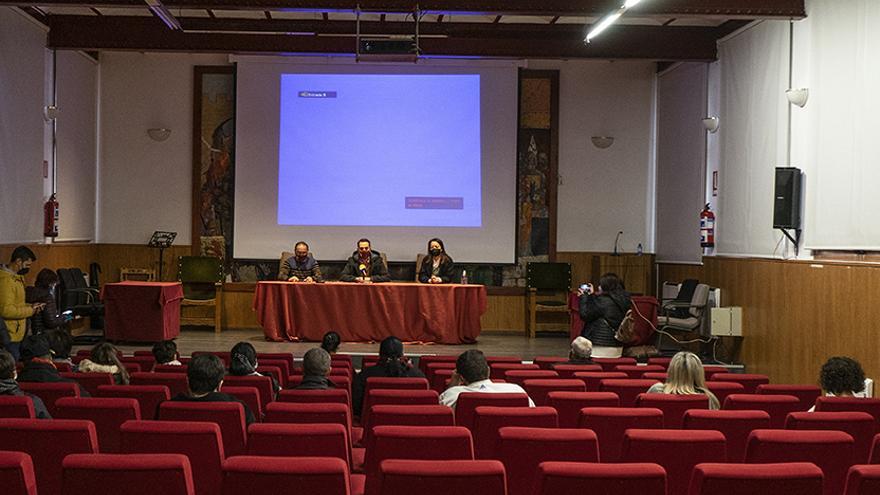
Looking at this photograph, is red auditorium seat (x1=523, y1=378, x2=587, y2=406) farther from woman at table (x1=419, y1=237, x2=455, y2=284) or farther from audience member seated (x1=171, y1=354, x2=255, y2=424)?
woman at table (x1=419, y1=237, x2=455, y2=284)

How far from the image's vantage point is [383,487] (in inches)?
109

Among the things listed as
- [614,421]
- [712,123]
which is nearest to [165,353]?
[614,421]

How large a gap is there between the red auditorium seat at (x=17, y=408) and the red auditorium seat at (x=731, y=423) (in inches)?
118

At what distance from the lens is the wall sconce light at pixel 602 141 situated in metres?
15.2

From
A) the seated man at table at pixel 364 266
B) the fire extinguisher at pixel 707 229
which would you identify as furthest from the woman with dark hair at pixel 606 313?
the seated man at table at pixel 364 266

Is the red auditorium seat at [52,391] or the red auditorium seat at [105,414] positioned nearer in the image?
the red auditorium seat at [105,414]

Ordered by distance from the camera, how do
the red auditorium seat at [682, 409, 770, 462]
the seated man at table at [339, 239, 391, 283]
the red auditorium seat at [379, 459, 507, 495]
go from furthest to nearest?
the seated man at table at [339, 239, 391, 283] < the red auditorium seat at [682, 409, 770, 462] < the red auditorium seat at [379, 459, 507, 495]

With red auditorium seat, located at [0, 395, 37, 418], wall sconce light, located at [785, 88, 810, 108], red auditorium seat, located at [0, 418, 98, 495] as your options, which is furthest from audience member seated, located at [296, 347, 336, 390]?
wall sconce light, located at [785, 88, 810, 108]

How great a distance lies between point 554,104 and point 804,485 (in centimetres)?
1270

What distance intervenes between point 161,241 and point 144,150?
1541mm

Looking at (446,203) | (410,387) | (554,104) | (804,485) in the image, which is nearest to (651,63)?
(554,104)

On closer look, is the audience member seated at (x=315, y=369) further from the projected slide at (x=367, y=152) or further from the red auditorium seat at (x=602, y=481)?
the projected slide at (x=367, y=152)

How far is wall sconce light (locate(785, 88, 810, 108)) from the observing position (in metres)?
10.1

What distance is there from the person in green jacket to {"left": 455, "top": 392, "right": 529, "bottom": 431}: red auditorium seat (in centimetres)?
552
